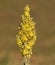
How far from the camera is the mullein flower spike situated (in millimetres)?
50531

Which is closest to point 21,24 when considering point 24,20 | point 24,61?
point 24,20

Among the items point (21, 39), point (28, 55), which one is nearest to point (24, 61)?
point (28, 55)

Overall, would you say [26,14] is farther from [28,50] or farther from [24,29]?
[28,50]

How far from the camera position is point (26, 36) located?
5194cm

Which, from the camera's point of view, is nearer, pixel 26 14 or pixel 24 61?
pixel 24 61

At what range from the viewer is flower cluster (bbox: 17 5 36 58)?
5064cm

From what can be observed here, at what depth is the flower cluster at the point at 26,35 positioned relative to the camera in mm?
50641

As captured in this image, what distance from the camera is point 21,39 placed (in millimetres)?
51562

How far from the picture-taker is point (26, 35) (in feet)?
170

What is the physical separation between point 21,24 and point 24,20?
4.28 feet

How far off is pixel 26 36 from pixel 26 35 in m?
0.27

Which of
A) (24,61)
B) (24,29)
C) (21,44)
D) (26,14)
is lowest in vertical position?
(24,61)

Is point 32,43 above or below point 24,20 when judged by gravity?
below

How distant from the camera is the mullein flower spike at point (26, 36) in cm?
5053
